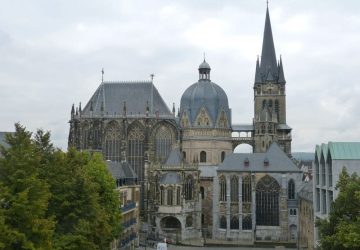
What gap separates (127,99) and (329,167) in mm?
48252

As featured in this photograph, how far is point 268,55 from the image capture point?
101 m

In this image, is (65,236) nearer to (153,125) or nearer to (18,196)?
(18,196)

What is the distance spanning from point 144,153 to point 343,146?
43712 mm

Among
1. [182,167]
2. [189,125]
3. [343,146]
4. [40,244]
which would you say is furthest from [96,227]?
[189,125]

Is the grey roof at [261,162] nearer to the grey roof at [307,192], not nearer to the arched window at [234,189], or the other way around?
the arched window at [234,189]

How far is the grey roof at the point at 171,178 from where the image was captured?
Answer: 7581 centimetres

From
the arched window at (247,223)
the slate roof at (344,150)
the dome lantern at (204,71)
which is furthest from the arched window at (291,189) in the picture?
the slate roof at (344,150)

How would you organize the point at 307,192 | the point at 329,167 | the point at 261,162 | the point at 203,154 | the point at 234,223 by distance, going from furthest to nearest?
the point at 203,154 → the point at 261,162 → the point at 234,223 → the point at 307,192 → the point at 329,167

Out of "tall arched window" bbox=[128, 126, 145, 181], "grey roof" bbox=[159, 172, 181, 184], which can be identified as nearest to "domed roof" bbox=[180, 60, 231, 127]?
"tall arched window" bbox=[128, 126, 145, 181]

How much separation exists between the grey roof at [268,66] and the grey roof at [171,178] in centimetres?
3229

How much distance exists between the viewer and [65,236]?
99.5 ft

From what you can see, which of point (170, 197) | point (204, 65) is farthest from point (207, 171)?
point (204, 65)

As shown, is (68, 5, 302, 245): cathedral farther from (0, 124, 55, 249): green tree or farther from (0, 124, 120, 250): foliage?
(0, 124, 55, 249): green tree

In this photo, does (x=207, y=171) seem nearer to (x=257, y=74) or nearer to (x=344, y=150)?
(x=257, y=74)
